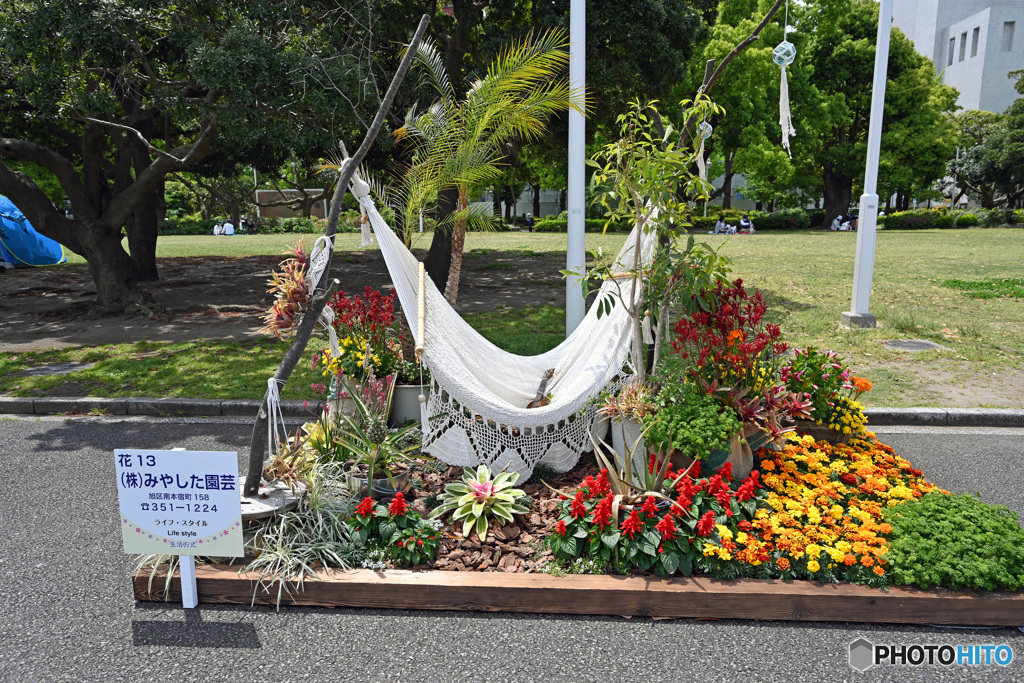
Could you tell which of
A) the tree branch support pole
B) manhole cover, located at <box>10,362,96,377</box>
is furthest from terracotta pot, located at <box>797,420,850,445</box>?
manhole cover, located at <box>10,362,96,377</box>

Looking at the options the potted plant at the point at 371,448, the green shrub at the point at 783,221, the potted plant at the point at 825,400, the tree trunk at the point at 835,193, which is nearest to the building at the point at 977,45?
the tree trunk at the point at 835,193

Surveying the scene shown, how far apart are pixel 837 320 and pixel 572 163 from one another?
4360 mm

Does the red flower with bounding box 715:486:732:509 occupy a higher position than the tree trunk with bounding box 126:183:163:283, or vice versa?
the tree trunk with bounding box 126:183:163:283

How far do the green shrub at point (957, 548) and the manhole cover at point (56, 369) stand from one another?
688 centimetres

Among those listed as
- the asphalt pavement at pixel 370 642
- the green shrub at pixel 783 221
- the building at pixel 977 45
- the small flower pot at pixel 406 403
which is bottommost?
the asphalt pavement at pixel 370 642

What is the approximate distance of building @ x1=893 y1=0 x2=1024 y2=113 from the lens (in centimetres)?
3900

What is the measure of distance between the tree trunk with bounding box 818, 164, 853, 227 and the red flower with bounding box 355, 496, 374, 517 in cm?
3060

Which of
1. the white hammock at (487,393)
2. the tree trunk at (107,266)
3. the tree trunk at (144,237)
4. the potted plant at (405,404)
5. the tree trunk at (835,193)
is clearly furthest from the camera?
the tree trunk at (835,193)

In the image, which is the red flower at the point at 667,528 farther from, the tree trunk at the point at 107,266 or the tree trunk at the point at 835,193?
the tree trunk at the point at 835,193

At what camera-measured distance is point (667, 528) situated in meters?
2.81

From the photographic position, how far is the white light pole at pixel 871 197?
6.91m

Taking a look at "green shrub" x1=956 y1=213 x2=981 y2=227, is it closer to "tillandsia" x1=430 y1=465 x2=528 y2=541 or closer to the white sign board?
"tillandsia" x1=430 y1=465 x2=528 y2=541

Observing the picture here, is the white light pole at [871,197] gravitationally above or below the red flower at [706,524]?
above

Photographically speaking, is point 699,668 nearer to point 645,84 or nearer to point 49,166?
point 645,84
